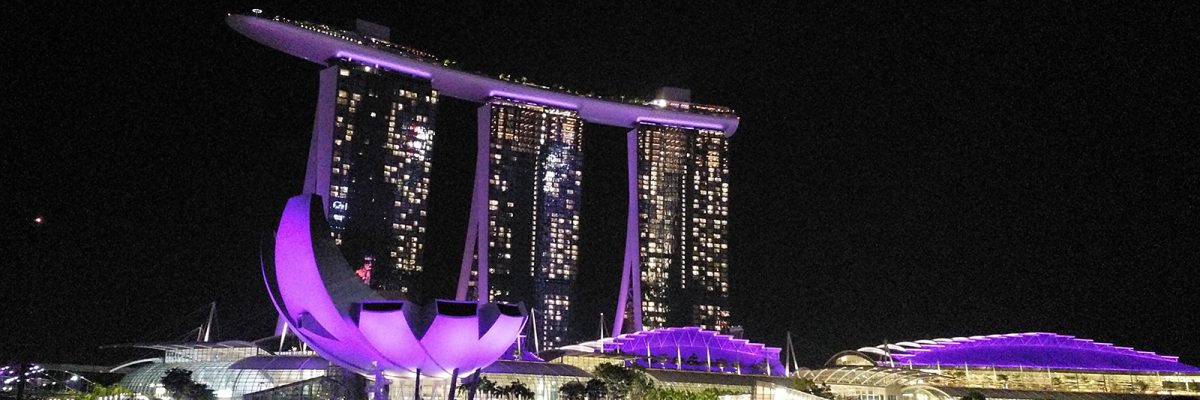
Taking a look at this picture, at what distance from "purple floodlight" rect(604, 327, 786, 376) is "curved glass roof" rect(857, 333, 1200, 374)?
8.67m

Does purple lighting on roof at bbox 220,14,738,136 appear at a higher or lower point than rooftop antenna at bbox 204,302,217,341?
higher

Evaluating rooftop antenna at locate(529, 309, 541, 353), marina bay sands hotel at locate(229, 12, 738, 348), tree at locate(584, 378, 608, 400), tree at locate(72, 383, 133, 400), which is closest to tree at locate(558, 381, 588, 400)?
tree at locate(584, 378, 608, 400)

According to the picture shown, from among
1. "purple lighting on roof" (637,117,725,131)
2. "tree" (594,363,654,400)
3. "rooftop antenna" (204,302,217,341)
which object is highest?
"purple lighting on roof" (637,117,725,131)

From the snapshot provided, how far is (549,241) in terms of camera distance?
9625 centimetres

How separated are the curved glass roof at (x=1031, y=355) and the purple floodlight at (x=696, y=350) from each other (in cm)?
867

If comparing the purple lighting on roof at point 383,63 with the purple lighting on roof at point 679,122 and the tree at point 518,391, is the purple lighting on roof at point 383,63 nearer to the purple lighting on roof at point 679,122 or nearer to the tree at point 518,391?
the purple lighting on roof at point 679,122

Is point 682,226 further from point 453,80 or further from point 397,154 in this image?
point 397,154

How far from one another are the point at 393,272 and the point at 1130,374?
5825cm

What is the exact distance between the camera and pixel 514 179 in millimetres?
94750

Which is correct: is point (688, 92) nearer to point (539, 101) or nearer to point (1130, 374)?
point (539, 101)

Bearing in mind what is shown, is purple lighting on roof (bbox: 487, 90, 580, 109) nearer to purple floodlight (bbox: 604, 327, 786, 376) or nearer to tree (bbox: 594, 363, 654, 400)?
purple floodlight (bbox: 604, 327, 786, 376)

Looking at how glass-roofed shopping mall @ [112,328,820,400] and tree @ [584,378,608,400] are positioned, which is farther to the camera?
tree @ [584,378,608,400]

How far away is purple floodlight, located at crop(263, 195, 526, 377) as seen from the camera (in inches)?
1369

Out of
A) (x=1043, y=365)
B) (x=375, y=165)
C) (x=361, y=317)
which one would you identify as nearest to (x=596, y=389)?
(x=361, y=317)
